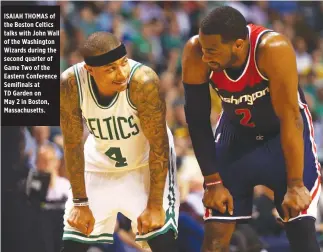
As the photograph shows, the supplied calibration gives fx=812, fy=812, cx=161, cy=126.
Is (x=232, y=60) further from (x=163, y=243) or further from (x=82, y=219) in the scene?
(x=82, y=219)

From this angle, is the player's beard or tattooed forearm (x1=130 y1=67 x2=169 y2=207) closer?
the player's beard

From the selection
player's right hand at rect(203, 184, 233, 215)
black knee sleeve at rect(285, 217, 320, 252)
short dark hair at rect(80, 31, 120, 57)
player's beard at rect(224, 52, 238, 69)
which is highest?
short dark hair at rect(80, 31, 120, 57)

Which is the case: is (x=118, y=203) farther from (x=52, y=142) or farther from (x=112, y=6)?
(x=112, y=6)

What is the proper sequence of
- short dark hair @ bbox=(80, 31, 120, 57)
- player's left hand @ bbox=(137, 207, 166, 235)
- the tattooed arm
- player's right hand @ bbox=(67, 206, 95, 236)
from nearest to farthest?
the tattooed arm → short dark hair @ bbox=(80, 31, 120, 57) → player's left hand @ bbox=(137, 207, 166, 235) → player's right hand @ bbox=(67, 206, 95, 236)

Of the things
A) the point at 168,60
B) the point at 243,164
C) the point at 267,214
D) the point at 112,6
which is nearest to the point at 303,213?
the point at 243,164

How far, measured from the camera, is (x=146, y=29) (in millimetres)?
9398

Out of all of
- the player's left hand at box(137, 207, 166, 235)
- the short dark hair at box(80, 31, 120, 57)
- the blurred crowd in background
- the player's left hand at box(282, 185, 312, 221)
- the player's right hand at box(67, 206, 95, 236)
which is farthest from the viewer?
the blurred crowd in background

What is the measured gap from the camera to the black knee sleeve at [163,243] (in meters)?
4.90

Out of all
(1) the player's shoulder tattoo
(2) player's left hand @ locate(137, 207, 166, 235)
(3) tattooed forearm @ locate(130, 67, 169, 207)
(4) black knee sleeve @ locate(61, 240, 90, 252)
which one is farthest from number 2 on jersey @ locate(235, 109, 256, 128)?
(4) black knee sleeve @ locate(61, 240, 90, 252)

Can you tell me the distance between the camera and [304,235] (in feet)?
15.1

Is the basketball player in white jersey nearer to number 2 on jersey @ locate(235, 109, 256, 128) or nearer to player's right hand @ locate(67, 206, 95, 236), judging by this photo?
player's right hand @ locate(67, 206, 95, 236)

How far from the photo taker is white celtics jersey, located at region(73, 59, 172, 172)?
491 cm

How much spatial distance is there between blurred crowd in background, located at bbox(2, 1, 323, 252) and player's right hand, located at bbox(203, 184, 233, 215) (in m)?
1.46

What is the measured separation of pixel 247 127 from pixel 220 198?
46 cm
